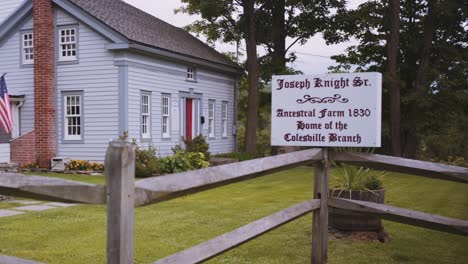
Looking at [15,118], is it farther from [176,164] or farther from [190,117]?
[176,164]

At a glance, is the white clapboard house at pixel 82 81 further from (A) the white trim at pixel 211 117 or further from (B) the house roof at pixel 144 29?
(A) the white trim at pixel 211 117

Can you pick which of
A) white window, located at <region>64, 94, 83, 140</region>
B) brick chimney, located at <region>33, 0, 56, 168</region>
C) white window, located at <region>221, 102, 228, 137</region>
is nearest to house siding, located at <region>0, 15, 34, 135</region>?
brick chimney, located at <region>33, 0, 56, 168</region>

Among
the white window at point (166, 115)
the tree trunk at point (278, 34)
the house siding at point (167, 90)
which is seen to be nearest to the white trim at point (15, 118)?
the house siding at point (167, 90)

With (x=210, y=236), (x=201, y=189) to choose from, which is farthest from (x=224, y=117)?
(x=201, y=189)

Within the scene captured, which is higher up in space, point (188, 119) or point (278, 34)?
point (278, 34)

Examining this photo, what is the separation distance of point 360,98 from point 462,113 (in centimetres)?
1934

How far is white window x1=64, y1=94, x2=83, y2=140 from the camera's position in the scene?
723 inches

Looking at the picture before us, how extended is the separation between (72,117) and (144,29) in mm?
4770

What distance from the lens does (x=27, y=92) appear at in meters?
19.1

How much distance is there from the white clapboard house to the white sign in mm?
13042

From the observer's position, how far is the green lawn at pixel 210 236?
19.3ft

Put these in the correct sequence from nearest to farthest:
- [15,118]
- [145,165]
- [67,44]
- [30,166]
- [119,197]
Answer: [119,197] < [145,165] < [30,166] < [67,44] < [15,118]

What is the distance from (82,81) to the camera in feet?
59.7

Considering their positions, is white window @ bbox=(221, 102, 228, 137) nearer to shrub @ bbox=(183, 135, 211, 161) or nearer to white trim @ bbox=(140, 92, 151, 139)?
shrub @ bbox=(183, 135, 211, 161)
